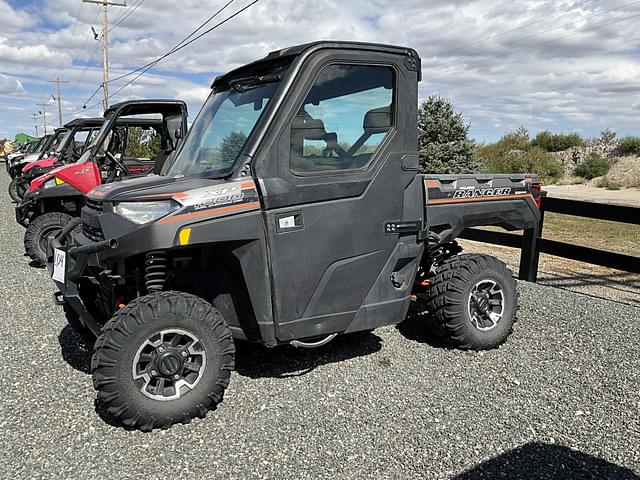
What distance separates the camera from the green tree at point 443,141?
16156mm

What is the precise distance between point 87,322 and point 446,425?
2.36 meters

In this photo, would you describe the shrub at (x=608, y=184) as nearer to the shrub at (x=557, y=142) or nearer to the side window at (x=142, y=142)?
Result: the shrub at (x=557, y=142)

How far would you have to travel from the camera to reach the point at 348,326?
4000 millimetres

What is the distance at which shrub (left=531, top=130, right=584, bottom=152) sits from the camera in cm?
4053

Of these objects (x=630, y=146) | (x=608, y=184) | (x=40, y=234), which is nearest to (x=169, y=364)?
(x=40, y=234)

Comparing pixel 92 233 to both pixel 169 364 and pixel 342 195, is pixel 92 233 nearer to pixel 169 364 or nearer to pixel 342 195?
pixel 169 364

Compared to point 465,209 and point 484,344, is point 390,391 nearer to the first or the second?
point 484,344

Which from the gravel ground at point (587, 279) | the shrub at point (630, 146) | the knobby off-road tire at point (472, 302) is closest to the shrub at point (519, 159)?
the shrub at point (630, 146)

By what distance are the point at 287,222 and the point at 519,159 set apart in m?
32.4

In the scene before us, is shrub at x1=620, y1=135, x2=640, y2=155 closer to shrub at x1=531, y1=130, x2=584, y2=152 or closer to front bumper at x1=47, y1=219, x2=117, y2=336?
shrub at x1=531, y1=130, x2=584, y2=152

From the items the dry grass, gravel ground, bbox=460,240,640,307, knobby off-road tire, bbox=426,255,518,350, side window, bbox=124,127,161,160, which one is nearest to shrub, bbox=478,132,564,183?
the dry grass

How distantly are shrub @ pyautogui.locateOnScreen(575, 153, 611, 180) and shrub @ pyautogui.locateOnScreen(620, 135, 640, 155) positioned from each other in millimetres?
3264

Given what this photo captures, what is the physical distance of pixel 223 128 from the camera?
4062 mm

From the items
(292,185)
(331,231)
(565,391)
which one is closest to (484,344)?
(565,391)
